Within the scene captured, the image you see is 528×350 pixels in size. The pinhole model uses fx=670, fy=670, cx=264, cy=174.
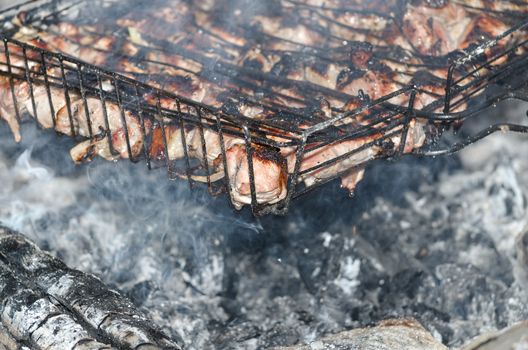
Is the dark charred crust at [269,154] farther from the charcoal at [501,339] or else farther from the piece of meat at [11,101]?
the charcoal at [501,339]

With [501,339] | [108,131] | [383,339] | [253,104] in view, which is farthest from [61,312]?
[501,339]

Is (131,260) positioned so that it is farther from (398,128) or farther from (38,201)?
(398,128)

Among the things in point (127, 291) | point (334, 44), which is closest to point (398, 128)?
point (334, 44)

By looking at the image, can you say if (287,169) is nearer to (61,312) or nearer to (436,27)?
(61,312)

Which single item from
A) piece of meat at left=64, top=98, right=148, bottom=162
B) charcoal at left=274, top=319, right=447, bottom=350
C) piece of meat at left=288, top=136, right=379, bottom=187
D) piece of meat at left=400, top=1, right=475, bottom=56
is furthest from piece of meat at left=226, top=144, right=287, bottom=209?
piece of meat at left=400, top=1, right=475, bottom=56

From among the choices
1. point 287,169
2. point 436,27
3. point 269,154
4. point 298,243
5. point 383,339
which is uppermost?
point 436,27

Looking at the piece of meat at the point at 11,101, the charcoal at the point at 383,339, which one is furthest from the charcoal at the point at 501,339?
the piece of meat at the point at 11,101
